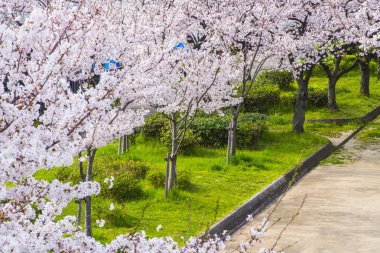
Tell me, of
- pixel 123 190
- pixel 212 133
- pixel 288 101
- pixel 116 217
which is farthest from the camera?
pixel 288 101

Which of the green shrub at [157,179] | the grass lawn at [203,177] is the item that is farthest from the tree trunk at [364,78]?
the green shrub at [157,179]

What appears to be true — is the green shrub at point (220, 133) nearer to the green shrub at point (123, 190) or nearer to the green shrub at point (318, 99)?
the green shrub at point (123, 190)

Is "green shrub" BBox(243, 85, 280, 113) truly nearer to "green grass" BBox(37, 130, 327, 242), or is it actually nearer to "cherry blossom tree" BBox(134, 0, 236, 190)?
"green grass" BBox(37, 130, 327, 242)

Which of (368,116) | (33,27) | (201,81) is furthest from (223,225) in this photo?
(368,116)

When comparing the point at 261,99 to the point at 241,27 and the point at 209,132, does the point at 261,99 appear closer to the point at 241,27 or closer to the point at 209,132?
the point at 209,132

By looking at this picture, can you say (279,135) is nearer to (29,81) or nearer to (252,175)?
(252,175)

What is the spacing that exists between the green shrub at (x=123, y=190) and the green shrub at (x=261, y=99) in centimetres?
1108

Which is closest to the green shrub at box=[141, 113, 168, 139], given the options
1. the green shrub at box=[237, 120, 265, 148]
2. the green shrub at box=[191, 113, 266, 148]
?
the green shrub at box=[191, 113, 266, 148]

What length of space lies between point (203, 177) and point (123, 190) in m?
2.85

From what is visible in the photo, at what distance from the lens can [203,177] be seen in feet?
47.8

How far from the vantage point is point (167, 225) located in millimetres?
10836

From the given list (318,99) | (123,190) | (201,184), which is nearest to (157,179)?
(201,184)

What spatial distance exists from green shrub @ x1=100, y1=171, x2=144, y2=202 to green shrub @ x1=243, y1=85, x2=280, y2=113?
36.4ft

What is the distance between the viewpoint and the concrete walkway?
33.2ft
